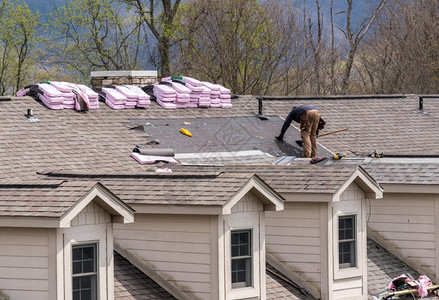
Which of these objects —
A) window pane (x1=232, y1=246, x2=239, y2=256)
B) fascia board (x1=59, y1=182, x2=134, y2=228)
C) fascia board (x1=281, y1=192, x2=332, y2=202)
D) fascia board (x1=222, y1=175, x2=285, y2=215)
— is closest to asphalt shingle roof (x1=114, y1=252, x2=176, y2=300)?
window pane (x1=232, y1=246, x2=239, y2=256)

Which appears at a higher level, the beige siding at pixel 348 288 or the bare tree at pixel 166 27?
the bare tree at pixel 166 27

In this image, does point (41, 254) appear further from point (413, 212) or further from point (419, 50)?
point (419, 50)

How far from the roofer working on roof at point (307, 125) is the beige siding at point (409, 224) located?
504cm

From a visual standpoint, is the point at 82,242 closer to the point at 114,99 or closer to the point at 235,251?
the point at 235,251

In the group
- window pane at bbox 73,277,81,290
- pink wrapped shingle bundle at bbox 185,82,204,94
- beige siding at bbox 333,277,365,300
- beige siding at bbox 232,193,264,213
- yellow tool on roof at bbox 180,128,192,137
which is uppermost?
pink wrapped shingle bundle at bbox 185,82,204,94

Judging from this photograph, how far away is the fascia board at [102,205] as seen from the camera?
1553 cm

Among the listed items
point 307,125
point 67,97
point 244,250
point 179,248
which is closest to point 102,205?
point 179,248

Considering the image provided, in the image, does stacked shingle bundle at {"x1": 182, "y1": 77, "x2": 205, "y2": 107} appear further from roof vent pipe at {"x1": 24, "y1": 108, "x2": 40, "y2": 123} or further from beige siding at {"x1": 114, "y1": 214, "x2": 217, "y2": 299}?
beige siding at {"x1": 114, "y1": 214, "x2": 217, "y2": 299}

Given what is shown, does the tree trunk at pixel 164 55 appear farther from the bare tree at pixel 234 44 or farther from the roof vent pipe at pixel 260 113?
the roof vent pipe at pixel 260 113

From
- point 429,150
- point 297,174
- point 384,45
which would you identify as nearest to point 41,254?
point 297,174

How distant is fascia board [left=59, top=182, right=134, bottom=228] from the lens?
15531 mm

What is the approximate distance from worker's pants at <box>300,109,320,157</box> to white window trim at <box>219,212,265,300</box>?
32.1 ft

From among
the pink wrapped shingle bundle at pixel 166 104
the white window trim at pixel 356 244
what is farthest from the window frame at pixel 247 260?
the pink wrapped shingle bundle at pixel 166 104

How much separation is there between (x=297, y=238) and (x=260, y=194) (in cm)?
233
